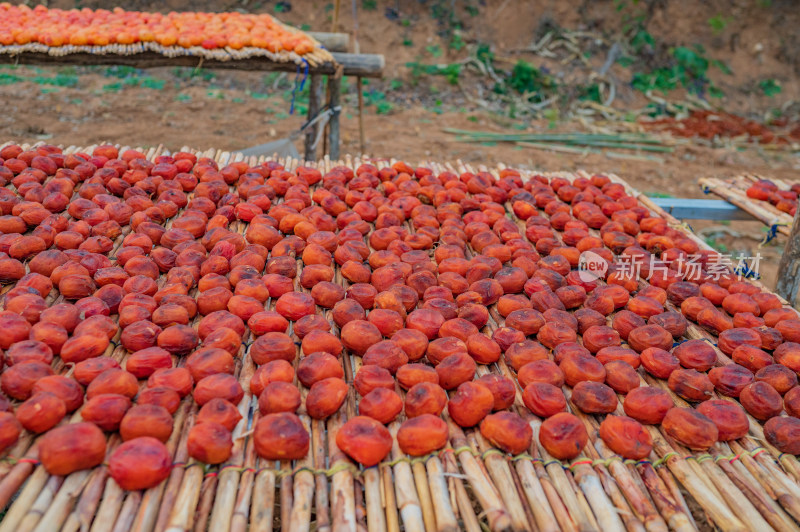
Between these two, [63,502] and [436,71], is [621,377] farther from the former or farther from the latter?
[436,71]

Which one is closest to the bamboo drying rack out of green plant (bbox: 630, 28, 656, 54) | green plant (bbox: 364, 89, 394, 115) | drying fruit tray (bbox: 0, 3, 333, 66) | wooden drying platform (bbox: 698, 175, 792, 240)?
drying fruit tray (bbox: 0, 3, 333, 66)

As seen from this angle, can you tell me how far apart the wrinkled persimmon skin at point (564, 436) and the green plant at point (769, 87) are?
1490cm

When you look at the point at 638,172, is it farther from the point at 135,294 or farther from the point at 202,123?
the point at 135,294

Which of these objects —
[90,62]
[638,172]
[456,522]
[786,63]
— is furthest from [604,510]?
[786,63]

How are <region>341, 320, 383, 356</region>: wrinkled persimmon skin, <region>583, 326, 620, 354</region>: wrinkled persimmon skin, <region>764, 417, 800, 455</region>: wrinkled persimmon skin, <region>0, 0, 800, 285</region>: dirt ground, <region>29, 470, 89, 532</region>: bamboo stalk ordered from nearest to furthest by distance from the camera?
<region>29, 470, 89, 532</region>: bamboo stalk → <region>764, 417, 800, 455</region>: wrinkled persimmon skin → <region>341, 320, 383, 356</region>: wrinkled persimmon skin → <region>583, 326, 620, 354</region>: wrinkled persimmon skin → <region>0, 0, 800, 285</region>: dirt ground

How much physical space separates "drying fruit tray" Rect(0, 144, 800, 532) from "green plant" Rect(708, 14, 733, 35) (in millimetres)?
13652

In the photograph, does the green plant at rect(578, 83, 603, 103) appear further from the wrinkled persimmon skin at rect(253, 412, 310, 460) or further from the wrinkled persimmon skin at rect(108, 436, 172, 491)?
the wrinkled persimmon skin at rect(108, 436, 172, 491)

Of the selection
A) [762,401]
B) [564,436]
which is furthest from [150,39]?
[762,401]

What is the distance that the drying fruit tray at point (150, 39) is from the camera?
4.82 m

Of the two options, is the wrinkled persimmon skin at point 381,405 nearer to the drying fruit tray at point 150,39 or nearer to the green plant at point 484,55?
the drying fruit tray at point 150,39

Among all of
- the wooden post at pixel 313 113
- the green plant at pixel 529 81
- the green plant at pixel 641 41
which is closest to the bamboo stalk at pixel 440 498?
the wooden post at pixel 313 113

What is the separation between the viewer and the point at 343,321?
2.32 meters

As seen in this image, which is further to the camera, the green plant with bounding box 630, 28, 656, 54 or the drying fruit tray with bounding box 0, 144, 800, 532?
the green plant with bounding box 630, 28, 656, 54

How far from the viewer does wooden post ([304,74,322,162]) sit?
6121 mm
